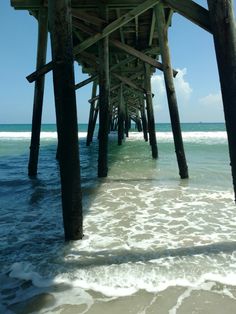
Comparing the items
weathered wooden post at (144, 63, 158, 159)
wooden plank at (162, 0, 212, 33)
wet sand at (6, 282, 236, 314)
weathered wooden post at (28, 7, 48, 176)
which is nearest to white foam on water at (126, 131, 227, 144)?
weathered wooden post at (144, 63, 158, 159)

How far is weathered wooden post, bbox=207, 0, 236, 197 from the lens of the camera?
3010 millimetres

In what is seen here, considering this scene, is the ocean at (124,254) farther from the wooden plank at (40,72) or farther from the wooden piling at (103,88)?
the wooden plank at (40,72)

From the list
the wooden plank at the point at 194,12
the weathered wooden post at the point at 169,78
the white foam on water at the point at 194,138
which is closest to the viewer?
the wooden plank at the point at 194,12

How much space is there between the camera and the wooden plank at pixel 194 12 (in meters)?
3.19

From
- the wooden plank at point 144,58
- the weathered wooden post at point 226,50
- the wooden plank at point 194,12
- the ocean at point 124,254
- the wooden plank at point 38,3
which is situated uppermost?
the wooden plank at point 38,3

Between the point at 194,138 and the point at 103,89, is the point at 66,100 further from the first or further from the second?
the point at 194,138

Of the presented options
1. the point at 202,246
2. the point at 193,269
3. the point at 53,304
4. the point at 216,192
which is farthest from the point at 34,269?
the point at 216,192

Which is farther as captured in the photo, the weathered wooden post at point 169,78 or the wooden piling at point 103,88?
the wooden piling at point 103,88

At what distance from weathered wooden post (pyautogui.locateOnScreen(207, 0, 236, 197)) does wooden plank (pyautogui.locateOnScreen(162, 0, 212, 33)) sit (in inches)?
4.4

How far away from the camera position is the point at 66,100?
129 inches

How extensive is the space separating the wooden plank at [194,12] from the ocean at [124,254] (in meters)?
2.04

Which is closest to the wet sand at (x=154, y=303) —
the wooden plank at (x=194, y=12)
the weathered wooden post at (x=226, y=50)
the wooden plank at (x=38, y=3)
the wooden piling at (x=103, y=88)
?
the weathered wooden post at (x=226, y=50)

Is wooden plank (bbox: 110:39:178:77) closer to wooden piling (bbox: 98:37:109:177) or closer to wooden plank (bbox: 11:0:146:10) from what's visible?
wooden piling (bbox: 98:37:109:177)

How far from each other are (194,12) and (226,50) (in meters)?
0.54
